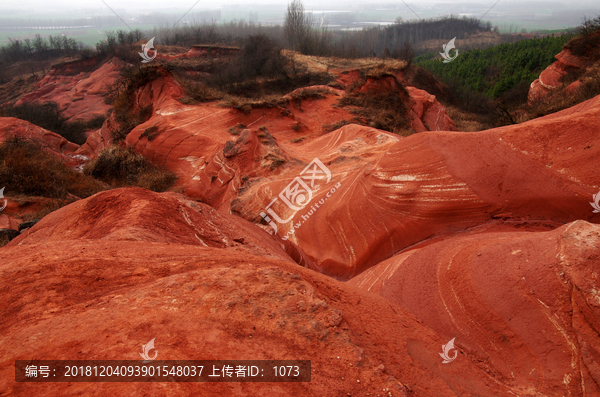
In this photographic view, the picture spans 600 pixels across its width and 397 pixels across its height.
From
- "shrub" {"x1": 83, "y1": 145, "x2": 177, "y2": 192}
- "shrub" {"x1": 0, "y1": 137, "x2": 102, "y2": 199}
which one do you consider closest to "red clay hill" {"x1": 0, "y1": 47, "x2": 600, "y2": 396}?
"shrub" {"x1": 0, "y1": 137, "x2": 102, "y2": 199}

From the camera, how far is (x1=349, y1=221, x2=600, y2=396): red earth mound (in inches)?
81.9

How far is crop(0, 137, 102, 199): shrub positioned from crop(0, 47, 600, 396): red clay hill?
4081 millimetres

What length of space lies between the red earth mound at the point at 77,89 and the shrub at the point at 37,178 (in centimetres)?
1560

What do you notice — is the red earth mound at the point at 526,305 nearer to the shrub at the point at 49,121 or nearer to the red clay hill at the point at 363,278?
the red clay hill at the point at 363,278

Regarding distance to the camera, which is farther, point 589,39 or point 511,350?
point 589,39

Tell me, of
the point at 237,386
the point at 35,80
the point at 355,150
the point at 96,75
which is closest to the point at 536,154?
the point at 355,150

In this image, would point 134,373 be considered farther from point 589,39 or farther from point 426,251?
point 589,39

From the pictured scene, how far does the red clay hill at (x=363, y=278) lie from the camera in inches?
67.3

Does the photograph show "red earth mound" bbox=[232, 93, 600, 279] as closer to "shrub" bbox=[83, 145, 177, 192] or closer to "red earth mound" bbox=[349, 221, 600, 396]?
"red earth mound" bbox=[349, 221, 600, 396]

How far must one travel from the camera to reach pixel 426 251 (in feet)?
11.8

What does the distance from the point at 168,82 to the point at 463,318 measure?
12.9 m

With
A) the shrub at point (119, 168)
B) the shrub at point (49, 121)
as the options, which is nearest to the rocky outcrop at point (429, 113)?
the shrub at point (119, 168)

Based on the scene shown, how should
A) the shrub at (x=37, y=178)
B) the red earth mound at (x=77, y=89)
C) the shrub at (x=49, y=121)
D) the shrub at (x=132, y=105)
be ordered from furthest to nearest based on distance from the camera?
the red earth mound at (x=77, y=89)
the shrub at (x=49, y=121)
the shrub at (x=132, y=105)
the shrub at (x=37, y=178)

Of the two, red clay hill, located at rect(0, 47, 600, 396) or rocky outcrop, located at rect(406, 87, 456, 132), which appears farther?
rocky outcrop, located at rect(406, 87, 456, 132)
